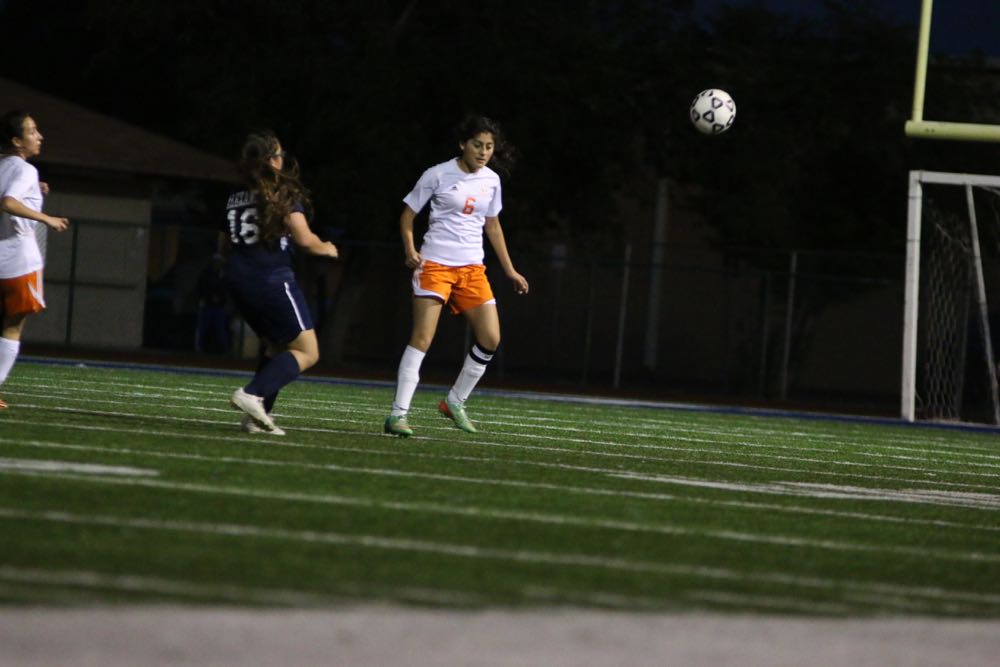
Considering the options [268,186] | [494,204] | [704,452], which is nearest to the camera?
[268,186]

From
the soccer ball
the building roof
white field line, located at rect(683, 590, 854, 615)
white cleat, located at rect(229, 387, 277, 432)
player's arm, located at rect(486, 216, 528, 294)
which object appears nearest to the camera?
white field line, located at rect(683, 590, 854, 615)

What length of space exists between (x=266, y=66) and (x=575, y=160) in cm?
531

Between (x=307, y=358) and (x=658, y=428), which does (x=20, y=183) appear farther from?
(x=658, y=428)

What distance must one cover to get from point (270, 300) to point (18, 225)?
6.77 feet

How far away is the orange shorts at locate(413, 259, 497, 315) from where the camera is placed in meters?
12.0

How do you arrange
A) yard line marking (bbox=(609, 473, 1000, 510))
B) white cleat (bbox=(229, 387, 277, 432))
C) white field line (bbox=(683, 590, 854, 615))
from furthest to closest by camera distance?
white cleat (bbox=(229, 387, 277, 432)) → yard line marking (bbox=(609, 473, 1000, 510)) → white field line (bbox=(683, 590, 854, 615))

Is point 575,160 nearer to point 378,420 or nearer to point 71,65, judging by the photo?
point 71,65

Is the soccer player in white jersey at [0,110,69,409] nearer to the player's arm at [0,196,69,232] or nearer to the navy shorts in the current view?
the player's arm at [0,196,69,232]

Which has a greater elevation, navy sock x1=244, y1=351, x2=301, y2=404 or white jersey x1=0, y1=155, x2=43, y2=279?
white jersey x1=0, y1=155, x2=43, y2=279

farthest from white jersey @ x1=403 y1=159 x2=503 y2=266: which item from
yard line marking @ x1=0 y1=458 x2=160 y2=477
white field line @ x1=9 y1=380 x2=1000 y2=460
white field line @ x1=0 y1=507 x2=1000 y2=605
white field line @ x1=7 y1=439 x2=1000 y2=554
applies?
white field line @ x1=0 y1=507 x2=1000 y2=605

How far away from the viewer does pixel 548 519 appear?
7.39m

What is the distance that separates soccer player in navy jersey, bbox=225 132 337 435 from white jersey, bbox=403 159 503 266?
1.51 m

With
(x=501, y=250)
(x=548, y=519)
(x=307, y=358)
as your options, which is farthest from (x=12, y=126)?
(x=548, y=519)

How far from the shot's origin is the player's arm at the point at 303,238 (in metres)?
10.4
